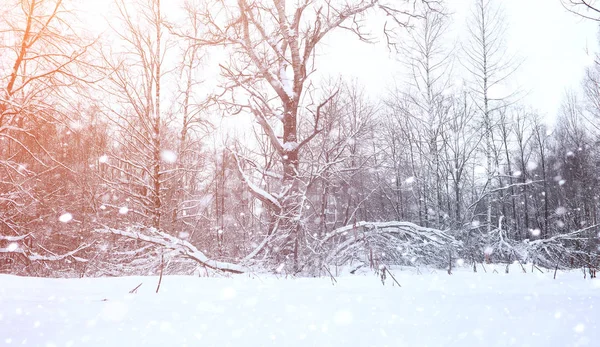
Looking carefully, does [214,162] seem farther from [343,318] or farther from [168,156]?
[343,318]

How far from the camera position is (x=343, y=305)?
1575mm

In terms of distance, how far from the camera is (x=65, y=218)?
1207 cm

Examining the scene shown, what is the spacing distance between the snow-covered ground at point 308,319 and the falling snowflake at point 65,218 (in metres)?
11.6

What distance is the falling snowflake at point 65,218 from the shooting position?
462 inches

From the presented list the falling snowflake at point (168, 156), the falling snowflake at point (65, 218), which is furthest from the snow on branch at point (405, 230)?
the falling snowflake at point (65, 218)

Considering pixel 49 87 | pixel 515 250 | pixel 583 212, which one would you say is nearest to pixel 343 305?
pixel 49 87

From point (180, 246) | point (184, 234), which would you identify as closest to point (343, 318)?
point (180, 246)

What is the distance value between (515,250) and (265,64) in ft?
24.7

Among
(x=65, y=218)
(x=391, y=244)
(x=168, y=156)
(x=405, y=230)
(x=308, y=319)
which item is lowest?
(x=308, y=319)

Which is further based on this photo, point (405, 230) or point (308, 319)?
point (405, 230)

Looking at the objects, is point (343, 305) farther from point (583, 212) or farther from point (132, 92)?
point (583, 212)

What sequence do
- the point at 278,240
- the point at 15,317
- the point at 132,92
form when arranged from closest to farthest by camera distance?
the point at 15,317 → the point at 278,240 → the point at 132,92

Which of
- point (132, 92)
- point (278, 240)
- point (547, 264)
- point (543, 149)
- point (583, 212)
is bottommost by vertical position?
point (547, 264)

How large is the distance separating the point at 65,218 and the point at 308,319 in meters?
13.4
